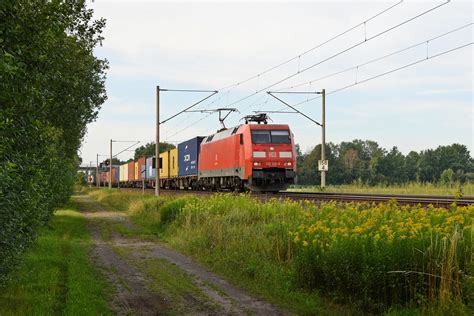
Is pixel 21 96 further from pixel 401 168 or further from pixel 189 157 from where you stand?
pixel 401 168

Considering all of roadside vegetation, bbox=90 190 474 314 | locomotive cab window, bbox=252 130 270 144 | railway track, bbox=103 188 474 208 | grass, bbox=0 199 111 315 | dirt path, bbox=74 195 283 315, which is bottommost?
dirt path, bbox=74 195 283 315

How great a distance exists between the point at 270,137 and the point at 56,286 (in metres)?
19.3

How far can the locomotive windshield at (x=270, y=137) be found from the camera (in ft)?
93.9


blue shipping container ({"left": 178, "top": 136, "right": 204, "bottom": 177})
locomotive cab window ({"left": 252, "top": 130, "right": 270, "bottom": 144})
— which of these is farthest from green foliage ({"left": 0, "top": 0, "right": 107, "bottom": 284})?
blue shipping container ({"left": 178, "top": 136, "right": 204, "bottom": 177})

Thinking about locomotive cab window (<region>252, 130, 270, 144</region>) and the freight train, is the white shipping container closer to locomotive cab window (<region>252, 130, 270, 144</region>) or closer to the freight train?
the freight train

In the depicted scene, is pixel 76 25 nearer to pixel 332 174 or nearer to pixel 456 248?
pixel 456 248

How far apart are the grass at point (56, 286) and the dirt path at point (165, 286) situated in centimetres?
35

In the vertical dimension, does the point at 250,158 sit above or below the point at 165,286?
above

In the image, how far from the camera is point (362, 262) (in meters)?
8.37

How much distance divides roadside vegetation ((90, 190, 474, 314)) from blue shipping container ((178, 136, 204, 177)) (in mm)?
28861

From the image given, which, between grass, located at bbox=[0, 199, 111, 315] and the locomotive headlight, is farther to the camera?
the locomotive headlight

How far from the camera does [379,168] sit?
102 meters

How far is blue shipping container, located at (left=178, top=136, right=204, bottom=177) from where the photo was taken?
138 ft

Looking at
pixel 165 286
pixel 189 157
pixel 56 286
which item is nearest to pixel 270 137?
pixel 189 157
